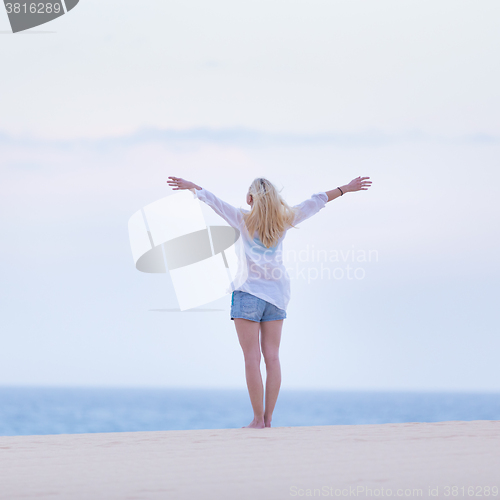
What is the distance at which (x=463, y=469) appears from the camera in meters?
1.88

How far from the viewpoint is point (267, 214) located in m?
3.27

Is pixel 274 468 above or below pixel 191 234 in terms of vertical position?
below

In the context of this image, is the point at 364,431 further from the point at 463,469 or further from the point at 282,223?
the point at 282,223

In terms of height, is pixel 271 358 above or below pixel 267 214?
below

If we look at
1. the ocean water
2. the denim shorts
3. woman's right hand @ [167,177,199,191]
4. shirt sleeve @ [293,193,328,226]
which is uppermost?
woman's right hand @ [167,177,199,191]

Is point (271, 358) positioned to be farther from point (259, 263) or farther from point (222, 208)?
point (222, 208)

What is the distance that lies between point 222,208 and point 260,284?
474 mm

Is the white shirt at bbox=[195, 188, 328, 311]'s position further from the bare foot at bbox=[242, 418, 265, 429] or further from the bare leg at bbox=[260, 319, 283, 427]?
the bare foot at bbox=[242, 418, 265, 429]

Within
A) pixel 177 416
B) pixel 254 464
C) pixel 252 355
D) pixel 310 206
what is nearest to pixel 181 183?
pixel 310 206

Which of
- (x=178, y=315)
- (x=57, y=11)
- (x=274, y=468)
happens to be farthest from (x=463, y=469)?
(x=178, y=315)

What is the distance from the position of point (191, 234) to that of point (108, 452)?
9.04ft

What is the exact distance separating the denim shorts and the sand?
0.65m

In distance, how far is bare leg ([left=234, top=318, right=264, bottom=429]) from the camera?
3227 millimetres

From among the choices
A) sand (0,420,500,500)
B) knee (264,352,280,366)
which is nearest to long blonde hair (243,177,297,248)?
knee (264,352,280,366)
